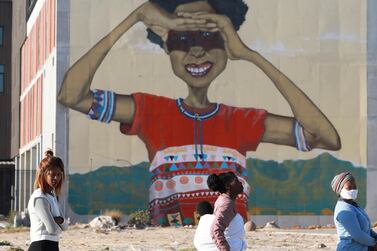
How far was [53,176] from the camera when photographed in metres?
9.51

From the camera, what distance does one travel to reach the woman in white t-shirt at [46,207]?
9516 millimetres

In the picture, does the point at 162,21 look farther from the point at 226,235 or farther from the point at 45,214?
the point at 226,235

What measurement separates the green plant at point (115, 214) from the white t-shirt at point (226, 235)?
76.5 ft

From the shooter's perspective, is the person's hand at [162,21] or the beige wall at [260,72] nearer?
the beige wall at [260,72]

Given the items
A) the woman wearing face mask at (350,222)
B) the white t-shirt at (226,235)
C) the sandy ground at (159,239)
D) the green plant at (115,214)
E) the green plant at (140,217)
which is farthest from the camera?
the green plant at (140,217)

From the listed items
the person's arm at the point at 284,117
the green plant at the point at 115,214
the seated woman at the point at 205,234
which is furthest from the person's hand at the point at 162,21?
the seated woman at the point at 205,234

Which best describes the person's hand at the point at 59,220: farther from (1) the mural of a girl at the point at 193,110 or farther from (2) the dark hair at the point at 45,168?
(1) the mural of a girl at the point at 193,110

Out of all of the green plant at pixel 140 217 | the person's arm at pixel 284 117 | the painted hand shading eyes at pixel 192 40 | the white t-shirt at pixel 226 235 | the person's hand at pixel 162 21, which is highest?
the person's hand at pixel 162 21

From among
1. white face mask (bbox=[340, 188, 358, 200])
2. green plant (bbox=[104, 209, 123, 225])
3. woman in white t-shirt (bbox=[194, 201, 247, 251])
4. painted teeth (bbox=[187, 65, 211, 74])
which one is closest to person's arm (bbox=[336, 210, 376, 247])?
white face mask (bbox=[340, 188, 358, 200])

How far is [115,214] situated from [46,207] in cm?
2394

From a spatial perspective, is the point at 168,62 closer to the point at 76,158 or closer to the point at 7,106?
the point at 76,158

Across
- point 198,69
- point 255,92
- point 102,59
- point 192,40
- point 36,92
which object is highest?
point 192,40

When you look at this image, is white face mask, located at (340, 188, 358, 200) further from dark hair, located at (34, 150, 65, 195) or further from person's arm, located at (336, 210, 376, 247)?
dark hair, located at (34, 150, 65, 195)

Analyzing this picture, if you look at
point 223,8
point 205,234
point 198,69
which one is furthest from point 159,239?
point 205,234
